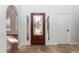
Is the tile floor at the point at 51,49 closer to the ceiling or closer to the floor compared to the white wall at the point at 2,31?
closer to the floor

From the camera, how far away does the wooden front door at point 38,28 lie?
67.6 inches

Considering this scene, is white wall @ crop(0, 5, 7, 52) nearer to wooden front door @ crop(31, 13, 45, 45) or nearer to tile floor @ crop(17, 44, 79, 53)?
tile floor @ crop(17, 44, 79, 53)

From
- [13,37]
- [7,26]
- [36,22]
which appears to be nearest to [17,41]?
[13,37]

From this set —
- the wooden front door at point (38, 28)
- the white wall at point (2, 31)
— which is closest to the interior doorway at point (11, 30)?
the white wall at point (2, 31)

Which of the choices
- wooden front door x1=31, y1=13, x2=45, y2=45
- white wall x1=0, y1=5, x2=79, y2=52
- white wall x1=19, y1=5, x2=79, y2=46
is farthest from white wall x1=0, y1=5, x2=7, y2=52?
wooden front door x1=31, y1=13, x2=45, y2=45

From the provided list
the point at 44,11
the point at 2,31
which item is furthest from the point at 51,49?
the point at 2,31

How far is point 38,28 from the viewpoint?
68.7 inches

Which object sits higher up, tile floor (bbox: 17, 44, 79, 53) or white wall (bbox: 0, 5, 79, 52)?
white wall (bbox: 0, 5, 79, 52)

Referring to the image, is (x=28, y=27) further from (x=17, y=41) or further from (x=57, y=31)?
(x=57, y=31)

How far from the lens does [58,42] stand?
1.72 meters

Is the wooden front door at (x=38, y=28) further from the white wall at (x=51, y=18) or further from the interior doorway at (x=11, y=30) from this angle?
the interior doorway at (x=11, y=30)

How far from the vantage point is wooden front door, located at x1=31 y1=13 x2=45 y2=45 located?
172cm

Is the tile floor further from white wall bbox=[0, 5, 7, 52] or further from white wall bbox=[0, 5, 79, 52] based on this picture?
white wall bbox=[0, 5, 7, 52]
